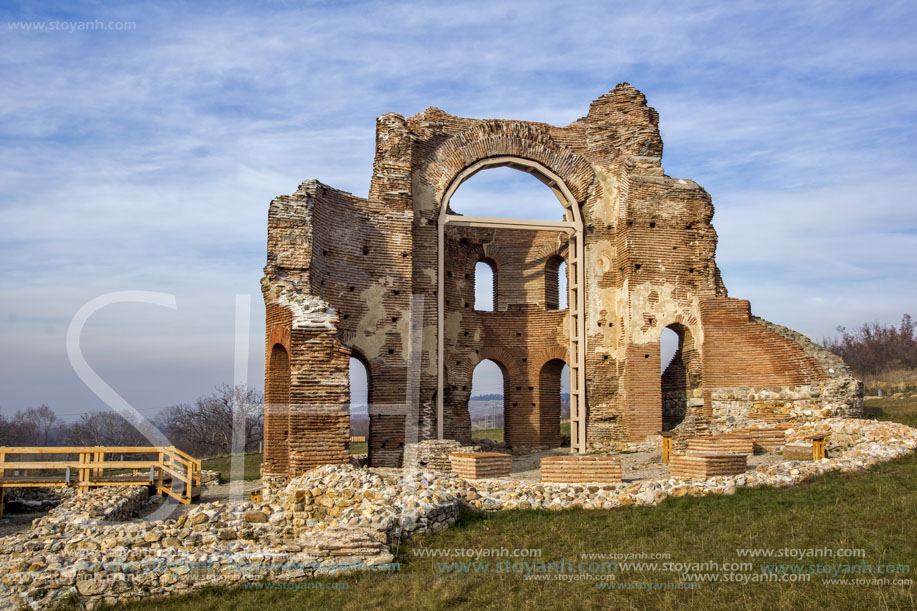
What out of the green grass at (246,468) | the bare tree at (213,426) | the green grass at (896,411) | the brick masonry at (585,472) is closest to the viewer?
the brick masonry at (585,472)

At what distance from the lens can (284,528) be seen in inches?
374

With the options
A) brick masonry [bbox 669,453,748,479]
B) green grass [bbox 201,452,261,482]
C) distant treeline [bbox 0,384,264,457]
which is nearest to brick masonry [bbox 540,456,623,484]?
brick masonry [bbox 669,453,748,479]

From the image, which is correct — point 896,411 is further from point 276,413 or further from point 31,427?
point 31,427

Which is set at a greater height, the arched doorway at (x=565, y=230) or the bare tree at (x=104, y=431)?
the arched doorway at (x=565, y=230)

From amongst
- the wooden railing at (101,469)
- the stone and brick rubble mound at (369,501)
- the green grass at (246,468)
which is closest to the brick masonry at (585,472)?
the stone and brick rubble mound at (369,501)

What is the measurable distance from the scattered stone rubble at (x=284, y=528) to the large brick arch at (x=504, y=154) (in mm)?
8358

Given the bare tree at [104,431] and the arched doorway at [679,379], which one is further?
the bare tree at [104,431]

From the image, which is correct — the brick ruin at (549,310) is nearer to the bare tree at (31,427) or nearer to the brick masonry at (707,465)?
the brick masonry at (707,465)

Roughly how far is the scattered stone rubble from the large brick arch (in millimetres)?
8358

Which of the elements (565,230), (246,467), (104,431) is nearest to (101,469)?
(246,467)

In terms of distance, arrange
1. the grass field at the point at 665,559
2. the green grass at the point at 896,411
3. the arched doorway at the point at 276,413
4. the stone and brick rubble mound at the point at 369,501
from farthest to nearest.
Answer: the green grass at the point at 896,411, the arched doorway at the point at 276,413, the stone and brick rubble mound at the point at 369,501, the grass field at the point at 665,559

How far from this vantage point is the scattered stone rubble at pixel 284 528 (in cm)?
737

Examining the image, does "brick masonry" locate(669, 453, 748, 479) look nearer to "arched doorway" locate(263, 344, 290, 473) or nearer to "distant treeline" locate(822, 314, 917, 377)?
"arched doorway" locate(263, 344, 290, 473)

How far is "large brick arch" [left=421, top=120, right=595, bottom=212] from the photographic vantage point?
18156 mm
